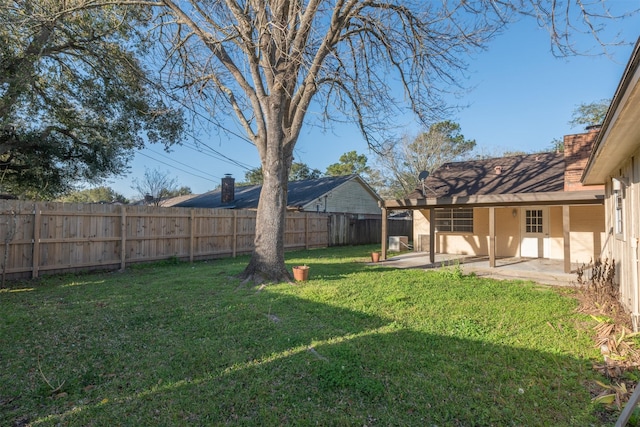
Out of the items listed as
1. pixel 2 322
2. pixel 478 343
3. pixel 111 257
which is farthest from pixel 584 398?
pixel 111 257

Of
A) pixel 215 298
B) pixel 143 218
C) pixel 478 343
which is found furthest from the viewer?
pixel 143 218

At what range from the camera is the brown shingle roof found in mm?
11375

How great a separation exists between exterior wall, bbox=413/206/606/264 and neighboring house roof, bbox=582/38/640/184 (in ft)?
19.0

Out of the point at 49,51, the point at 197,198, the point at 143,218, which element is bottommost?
the point at 143,218

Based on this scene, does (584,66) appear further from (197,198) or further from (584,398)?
(197,198)

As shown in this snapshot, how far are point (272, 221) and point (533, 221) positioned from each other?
941 centimetres

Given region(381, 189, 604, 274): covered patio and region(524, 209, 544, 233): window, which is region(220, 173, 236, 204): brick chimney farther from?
region(524, 209, 544, 233): window

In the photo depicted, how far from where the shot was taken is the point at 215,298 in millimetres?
5832

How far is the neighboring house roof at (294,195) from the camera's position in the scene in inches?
792

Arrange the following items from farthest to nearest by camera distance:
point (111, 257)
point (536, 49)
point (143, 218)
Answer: point (143, 218), point (111, 257), point (536, 49)

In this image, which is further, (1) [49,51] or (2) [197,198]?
(2) [197,198]

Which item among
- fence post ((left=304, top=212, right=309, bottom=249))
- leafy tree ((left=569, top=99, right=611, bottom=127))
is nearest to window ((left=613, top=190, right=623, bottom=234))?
fence post ((left=304, top=212, right=309, bottom=249))

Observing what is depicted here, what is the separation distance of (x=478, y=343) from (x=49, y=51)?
43.9 ft

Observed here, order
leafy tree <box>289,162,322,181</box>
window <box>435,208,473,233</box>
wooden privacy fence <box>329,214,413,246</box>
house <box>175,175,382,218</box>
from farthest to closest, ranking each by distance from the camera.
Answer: leafy tree <box>289,162,322,181</box>
house <box>175,175,382,218</box>
wooden privacy fence <box>329,214,413,246</box>
window <box>435,208,473,233</box>
